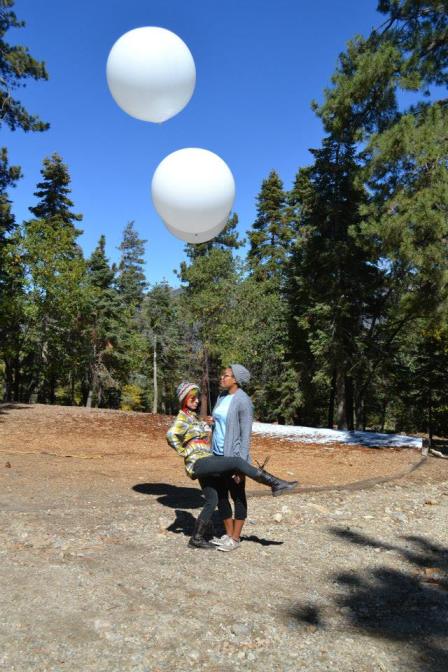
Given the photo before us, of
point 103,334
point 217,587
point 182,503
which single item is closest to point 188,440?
point 217,587

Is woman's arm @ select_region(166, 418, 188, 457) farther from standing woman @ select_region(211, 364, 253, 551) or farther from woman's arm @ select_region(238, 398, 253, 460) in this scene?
woman's arm @ select_region(238, 398, 253, 460)

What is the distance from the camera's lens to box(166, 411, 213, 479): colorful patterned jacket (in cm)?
439

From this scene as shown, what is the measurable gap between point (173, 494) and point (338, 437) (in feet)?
23.7

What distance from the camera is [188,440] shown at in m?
4.45

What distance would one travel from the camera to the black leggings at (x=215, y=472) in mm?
4113

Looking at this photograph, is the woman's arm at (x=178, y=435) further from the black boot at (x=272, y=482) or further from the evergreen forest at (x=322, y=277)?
the evergreen forest at (x=322, y=277)

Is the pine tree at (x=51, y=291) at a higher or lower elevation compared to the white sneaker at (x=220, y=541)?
higher

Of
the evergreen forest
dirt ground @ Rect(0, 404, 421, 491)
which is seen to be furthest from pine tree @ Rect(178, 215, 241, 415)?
dirt ground @ Rect(0, 404, 421, 491)

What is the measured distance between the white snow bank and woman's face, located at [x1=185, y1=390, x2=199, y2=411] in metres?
8.01

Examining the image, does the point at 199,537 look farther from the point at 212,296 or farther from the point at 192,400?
the point at 212,296

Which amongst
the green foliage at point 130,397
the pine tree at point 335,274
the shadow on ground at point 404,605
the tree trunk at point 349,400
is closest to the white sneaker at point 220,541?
the shadow on ground at point 404,605

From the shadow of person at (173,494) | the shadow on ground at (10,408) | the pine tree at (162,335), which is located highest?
the pine tree at (162,335)

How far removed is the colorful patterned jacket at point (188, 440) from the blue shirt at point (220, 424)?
108 mm

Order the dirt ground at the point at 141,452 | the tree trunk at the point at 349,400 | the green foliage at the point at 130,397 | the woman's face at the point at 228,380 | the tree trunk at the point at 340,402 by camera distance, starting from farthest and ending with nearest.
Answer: the green foliage at the point at 130,397 < the tree trunk at the point at 349,400 < the tree trunk at the point at 340,402 < the dirt ground at the point at 141,452 < the woman's face at the point at 228,380
